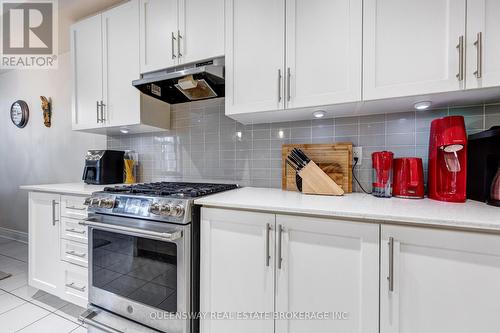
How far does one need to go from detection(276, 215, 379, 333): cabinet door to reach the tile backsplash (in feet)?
2.25

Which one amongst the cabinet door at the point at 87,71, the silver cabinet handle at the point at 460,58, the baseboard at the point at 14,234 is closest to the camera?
the silver cabinet handle at the point at 460,58

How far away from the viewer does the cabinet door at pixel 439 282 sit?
2.65ft

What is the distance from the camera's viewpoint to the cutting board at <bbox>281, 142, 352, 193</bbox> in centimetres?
154

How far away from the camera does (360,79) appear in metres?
1.21

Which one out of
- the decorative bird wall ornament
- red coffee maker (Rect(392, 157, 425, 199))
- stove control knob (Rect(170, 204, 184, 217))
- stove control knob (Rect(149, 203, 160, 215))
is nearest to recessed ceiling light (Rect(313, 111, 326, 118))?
red coffee maker (Rect(392, 157, 425, 199))

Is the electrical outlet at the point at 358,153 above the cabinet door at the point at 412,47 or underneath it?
underneath

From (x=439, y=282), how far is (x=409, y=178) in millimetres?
626

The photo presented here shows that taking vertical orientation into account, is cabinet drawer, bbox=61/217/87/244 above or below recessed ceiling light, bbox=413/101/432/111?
below

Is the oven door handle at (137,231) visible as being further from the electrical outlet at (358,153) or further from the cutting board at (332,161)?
the electrical outlet at (358,153)

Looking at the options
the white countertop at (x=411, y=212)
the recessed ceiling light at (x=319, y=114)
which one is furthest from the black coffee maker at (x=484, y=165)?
the recessed ceiling light at (x=319, y=114)

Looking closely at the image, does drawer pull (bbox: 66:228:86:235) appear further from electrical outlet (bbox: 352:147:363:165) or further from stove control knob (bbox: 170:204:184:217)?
electrical outlet (bbox: 352:147:363:165)

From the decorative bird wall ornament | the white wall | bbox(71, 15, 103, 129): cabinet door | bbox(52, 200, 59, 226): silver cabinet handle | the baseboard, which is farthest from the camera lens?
the baseboard

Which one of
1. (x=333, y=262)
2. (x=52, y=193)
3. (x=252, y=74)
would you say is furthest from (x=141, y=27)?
(x=333, y=262)

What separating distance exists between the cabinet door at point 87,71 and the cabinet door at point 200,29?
0.93 metres
